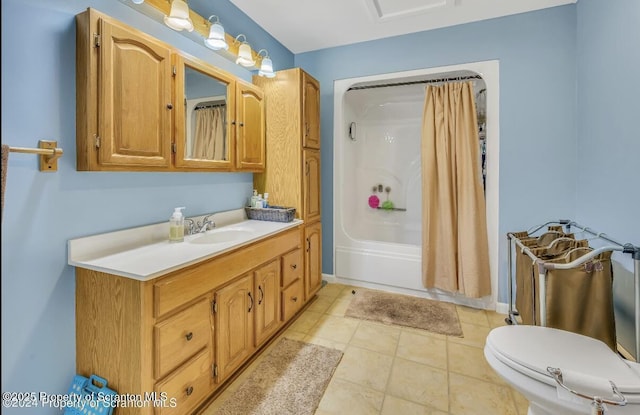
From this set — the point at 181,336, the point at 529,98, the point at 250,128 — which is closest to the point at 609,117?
the point at 529,98

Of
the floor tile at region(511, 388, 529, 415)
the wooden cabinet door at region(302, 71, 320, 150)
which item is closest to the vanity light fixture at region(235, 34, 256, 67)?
the wooden cabinet door at region(302, 71, 320, 150)

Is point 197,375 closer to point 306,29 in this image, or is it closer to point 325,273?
point 325,273

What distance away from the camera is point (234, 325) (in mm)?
1906

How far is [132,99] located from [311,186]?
1.60 meters

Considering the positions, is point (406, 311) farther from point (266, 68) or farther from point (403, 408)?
point (266, 68)

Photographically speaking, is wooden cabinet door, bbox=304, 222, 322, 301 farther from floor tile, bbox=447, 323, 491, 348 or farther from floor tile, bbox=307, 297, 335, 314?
floor tile, bbox=447, 323, 491, 348

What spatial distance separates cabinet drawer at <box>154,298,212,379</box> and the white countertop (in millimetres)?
241

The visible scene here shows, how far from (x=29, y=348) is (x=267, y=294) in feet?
3.95

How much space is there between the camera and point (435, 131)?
296 centimetres

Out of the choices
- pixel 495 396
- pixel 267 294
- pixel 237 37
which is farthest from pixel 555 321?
pixel 237 37

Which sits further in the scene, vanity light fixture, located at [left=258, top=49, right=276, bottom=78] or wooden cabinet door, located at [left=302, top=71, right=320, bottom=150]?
wooden cabinet door, located at [left=302, top=71, right=320, bottom=150]

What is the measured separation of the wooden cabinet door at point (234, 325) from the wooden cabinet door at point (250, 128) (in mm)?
939

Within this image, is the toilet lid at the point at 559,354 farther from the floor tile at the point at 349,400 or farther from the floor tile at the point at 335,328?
the floor tile at the point at 335,328

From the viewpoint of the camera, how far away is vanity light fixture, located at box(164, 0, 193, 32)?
185 cm
